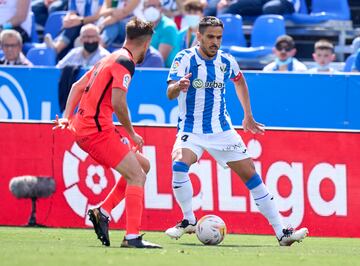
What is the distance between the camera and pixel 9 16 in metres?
18.8

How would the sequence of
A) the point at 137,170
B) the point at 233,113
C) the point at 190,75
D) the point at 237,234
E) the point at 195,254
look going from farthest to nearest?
1. the point at 233,113
2. the point at 237,234
3. the point at 190,75
4. the point at 137,170
5. the point at 195,254

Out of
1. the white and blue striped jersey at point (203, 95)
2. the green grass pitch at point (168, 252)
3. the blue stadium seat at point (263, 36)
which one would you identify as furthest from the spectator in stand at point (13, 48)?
the white and blue striped jersey at point (203, 95)

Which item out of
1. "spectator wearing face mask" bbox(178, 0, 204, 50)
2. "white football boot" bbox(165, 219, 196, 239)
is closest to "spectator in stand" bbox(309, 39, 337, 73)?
"spectator wearing face mask" bbox(178, 0, 204, 50)

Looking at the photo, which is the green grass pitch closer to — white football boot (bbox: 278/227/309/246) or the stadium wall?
white football boot (bbox: 278/227/309/246)

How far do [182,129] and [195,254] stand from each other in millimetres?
2308

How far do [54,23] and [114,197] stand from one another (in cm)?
961

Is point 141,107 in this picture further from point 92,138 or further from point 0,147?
point 92,138

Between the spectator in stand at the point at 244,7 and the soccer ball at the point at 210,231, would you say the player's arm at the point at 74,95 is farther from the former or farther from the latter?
the spectator in stand at the point at 244,7

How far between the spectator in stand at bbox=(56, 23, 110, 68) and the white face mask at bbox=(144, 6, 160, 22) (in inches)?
32.6

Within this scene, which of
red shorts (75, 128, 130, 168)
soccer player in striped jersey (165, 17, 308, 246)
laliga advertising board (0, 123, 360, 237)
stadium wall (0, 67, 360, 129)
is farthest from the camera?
stadium wall (0, 67, 360, 129)

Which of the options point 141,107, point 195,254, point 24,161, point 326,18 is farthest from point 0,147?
point 326,18

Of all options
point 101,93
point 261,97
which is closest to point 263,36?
point 261,97

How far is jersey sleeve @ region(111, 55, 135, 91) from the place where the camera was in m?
9.73

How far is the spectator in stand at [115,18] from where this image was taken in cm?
1806
